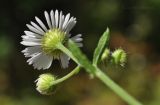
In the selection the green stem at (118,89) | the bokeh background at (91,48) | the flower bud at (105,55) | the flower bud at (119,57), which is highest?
the green stem at (118,89)

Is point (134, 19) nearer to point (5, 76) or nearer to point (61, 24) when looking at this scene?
point (5, 76)

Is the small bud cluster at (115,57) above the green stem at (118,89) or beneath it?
beneath

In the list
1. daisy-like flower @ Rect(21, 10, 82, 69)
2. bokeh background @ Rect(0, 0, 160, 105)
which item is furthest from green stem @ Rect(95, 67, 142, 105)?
bokeh background @ Rect(0, 0, 160, 105)

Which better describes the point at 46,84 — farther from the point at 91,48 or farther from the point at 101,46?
the point at 91,48

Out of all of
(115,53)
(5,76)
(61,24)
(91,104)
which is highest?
(61,24)

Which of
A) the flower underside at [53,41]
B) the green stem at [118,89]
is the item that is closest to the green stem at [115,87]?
the green stem at [118,89]

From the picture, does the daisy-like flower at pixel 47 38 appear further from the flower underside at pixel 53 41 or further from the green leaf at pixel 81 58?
the green leaf at pixel 81 58

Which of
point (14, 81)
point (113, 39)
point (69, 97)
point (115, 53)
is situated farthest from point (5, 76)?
point (115, 53)

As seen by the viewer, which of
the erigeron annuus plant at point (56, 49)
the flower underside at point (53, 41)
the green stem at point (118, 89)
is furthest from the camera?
the flower underside at point (53, 41)
